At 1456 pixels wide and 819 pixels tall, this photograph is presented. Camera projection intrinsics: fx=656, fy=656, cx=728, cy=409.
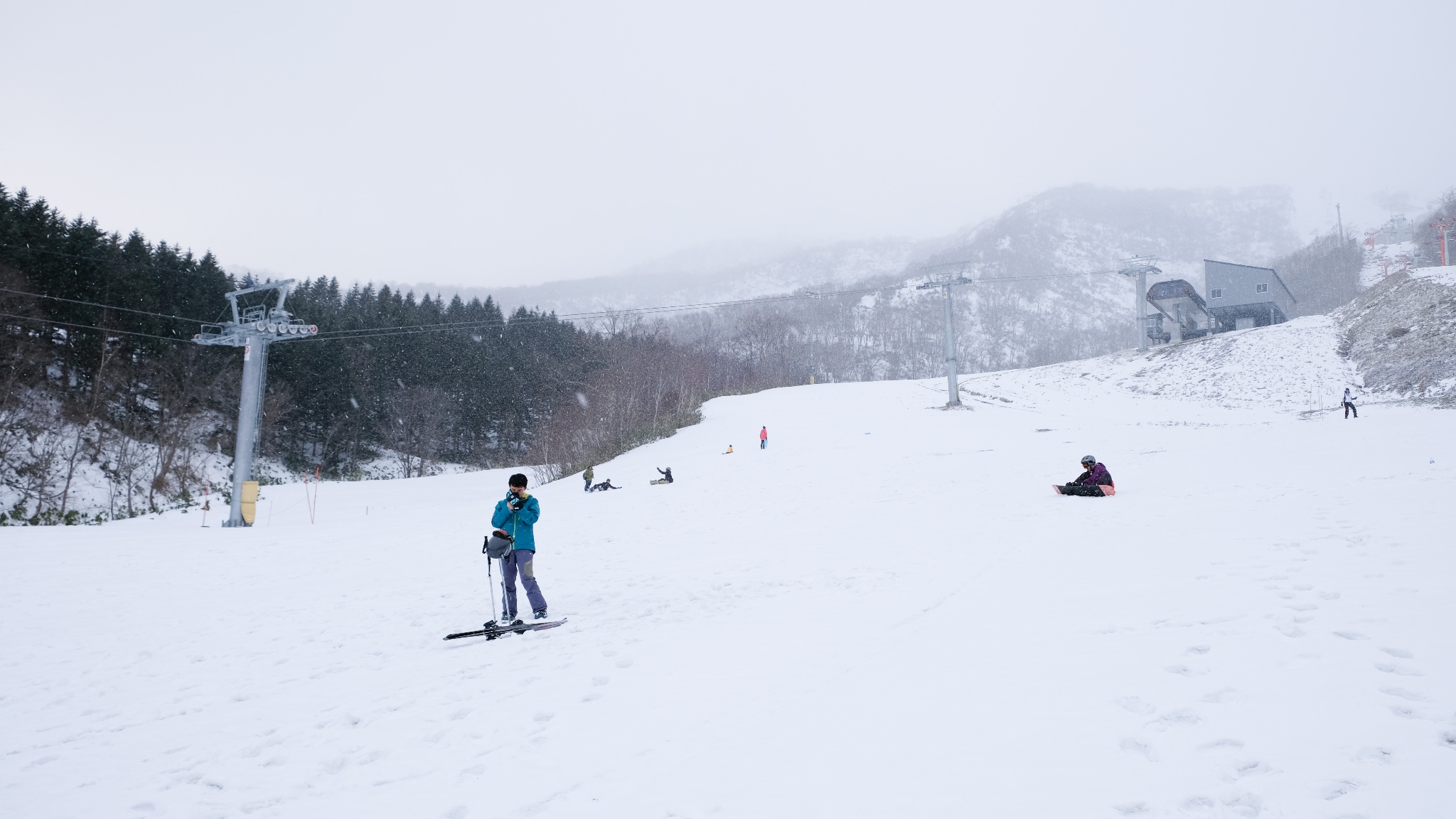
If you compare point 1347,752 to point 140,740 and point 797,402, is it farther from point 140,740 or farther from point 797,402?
point 797,402

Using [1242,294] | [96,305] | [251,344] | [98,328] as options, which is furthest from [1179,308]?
[98,328]

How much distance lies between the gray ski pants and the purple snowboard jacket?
12.7 m

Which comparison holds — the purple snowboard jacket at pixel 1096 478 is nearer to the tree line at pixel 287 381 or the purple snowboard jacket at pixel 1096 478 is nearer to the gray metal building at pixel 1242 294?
the tree line at pixel 287 381

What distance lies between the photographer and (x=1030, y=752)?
4160 millimetres

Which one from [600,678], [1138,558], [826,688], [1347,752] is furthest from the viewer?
[1138,558]

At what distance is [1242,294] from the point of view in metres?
60.5

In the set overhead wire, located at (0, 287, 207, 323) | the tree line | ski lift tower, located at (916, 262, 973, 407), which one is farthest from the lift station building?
→ overhead wire, located at (0, 287, 207, 323)

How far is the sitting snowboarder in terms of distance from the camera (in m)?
15.2

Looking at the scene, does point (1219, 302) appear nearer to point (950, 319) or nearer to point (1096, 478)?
point (950, 319)

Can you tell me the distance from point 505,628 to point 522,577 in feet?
2.28

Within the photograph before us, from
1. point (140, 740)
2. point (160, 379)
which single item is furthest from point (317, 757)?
point (160, 379)

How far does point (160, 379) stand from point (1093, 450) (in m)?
53.6

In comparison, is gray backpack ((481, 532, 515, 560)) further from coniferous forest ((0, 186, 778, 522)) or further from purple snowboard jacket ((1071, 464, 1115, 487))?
coniferous forest ((0, 186, 778, 522))

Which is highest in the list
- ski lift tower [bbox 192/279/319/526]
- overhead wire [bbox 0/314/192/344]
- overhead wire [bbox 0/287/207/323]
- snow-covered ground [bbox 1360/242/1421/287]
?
snow-covered ground [bbox 1360/242/1421/287]
